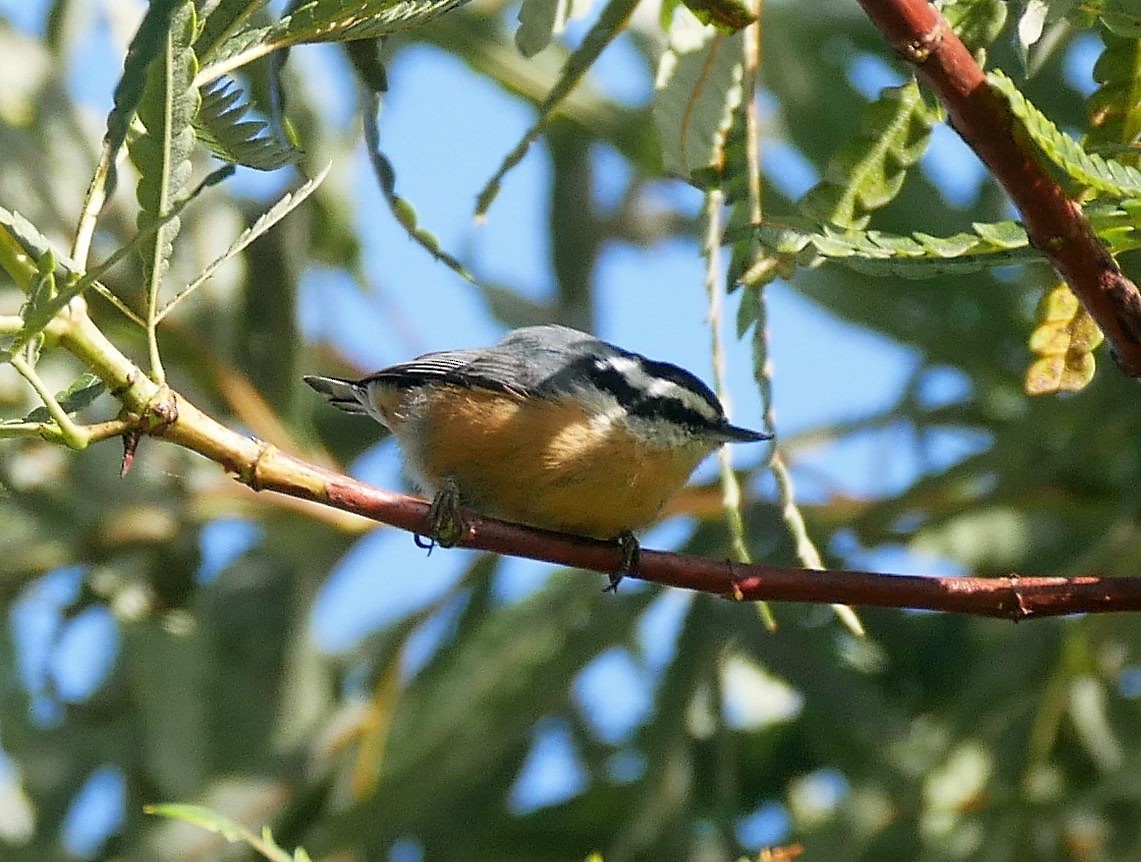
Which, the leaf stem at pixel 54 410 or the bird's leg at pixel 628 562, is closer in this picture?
the leaf stem at pixel 54 410

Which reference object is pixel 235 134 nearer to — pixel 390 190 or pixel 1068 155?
pixel 390 190

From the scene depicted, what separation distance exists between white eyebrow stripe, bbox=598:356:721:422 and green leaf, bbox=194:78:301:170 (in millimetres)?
1364

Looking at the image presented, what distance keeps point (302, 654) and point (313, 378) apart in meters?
0.77

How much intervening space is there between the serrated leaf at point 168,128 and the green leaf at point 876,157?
0.59 meters

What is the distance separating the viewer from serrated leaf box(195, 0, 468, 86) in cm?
126

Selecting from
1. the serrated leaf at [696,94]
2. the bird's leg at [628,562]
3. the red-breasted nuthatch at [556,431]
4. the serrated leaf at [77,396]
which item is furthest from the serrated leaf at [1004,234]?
the red-breasted nuthatch at [556,431]

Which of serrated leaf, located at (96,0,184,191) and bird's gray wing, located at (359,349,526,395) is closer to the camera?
serrated leaf, located at (96,0,184,191)

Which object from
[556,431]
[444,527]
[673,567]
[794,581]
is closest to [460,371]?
[556,431]

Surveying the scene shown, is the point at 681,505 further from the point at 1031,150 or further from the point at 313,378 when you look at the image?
the point at 1031,150

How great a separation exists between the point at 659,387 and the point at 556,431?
0.23 m

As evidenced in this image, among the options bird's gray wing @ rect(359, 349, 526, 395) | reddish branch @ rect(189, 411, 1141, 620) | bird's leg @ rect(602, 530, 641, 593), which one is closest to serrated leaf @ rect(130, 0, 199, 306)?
reddish branch @ rect(189, 411, 1141, 620)

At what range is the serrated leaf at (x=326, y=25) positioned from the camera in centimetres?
126

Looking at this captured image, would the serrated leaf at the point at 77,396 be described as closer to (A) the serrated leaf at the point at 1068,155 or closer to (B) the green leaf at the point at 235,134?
(B) the green leaf at the point at 235,134

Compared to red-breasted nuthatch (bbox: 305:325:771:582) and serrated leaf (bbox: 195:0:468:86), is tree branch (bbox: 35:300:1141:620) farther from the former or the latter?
red-breasted nuthatch (bbox: 305:325:771:582)
